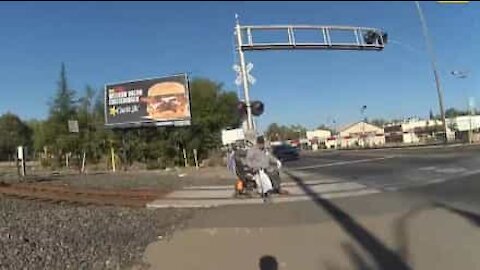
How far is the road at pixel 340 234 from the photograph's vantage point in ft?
25.7

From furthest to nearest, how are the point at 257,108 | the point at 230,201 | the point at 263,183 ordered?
the point at 257,108
the point at 230,201
the point at 263,183

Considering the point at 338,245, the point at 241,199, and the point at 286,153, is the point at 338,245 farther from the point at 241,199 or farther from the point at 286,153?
the point at 286,153

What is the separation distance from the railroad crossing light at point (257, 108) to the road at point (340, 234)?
3.73m

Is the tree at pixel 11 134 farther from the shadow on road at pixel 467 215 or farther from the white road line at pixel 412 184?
the shadow on road at pixel 467 215

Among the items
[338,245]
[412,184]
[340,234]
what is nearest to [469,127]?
[412,184]

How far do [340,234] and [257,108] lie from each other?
8866 mm

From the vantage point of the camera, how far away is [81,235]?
33.7ft

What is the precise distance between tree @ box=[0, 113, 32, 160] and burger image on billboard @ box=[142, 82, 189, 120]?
53246 millimetres

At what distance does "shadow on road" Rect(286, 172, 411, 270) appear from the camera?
7.38 m

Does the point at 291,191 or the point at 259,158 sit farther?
the point at 291,191

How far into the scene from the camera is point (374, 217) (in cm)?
1125

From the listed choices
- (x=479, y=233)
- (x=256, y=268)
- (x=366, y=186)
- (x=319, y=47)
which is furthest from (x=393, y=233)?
(x=319, y=47)

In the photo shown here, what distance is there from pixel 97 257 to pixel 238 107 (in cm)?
1061

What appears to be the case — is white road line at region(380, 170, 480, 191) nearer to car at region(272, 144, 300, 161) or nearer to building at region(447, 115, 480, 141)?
car at region(272, 144, 300, 161)
